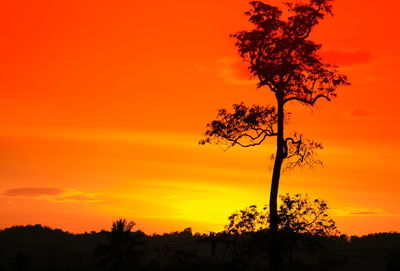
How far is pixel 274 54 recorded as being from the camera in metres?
46.0

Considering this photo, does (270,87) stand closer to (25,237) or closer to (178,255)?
(178,255)

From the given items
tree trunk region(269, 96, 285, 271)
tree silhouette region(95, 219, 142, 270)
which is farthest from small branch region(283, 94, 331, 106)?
tree silhouette region(95, 219, 142, 270)

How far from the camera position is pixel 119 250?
5356cm

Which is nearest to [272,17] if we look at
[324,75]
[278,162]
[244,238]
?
[324,75]

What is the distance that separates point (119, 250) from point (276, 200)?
15305 mm

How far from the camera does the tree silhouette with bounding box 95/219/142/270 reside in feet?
173

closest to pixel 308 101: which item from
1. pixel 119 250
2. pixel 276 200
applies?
pixel 276 200

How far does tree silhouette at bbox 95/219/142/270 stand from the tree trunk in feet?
40.8

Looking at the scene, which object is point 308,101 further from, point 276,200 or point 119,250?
point 119,250

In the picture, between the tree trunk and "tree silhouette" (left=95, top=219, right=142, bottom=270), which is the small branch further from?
"tree silhouette" (left=95, top=219, right=142, bottom=270)

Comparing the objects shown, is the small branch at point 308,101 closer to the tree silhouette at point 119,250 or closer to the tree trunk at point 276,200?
the tree trunk at point 276,200

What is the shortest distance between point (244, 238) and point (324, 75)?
13.1 m

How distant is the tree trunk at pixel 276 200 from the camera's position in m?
45.2

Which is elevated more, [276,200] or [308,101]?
[308,101]
